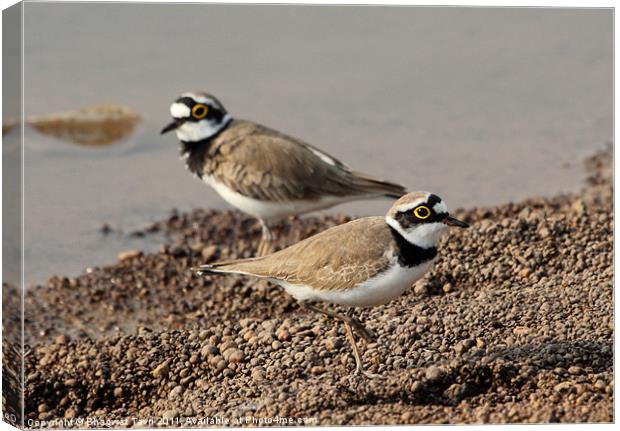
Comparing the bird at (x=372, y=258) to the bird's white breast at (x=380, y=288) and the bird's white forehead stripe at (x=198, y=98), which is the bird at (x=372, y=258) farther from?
the bird's white forehead stripe at (x=198, y=98)

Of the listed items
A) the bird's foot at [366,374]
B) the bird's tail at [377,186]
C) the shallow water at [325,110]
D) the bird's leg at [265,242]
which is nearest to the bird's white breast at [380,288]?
the bird's foot at [366,374]

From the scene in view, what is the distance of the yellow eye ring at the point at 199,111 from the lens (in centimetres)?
908

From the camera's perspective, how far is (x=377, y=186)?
8844 millimetres

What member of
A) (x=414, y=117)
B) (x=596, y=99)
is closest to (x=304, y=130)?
(x=414, y=117)

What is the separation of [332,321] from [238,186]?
170cm

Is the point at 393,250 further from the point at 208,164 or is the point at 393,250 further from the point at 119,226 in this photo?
the point at 119,226

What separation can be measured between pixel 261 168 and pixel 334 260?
2.29 meters

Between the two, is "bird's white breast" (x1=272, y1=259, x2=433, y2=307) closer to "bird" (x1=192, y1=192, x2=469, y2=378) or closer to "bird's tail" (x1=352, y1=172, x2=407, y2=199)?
"bird" (x1=192, y1=192, x2=469, y2=378)

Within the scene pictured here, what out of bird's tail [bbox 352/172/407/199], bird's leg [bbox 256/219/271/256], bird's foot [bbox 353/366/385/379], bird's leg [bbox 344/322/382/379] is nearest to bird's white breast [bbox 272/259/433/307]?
bird's leg [bbox 344/322/382/379]

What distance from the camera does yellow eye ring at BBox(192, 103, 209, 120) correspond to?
9.08 meters

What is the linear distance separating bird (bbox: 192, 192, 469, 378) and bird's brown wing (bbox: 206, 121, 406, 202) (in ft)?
6.25

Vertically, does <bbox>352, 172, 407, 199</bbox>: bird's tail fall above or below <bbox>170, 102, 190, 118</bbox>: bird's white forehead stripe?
below

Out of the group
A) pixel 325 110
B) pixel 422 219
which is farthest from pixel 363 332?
pixel 325 110

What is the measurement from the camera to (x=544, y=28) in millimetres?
8727
